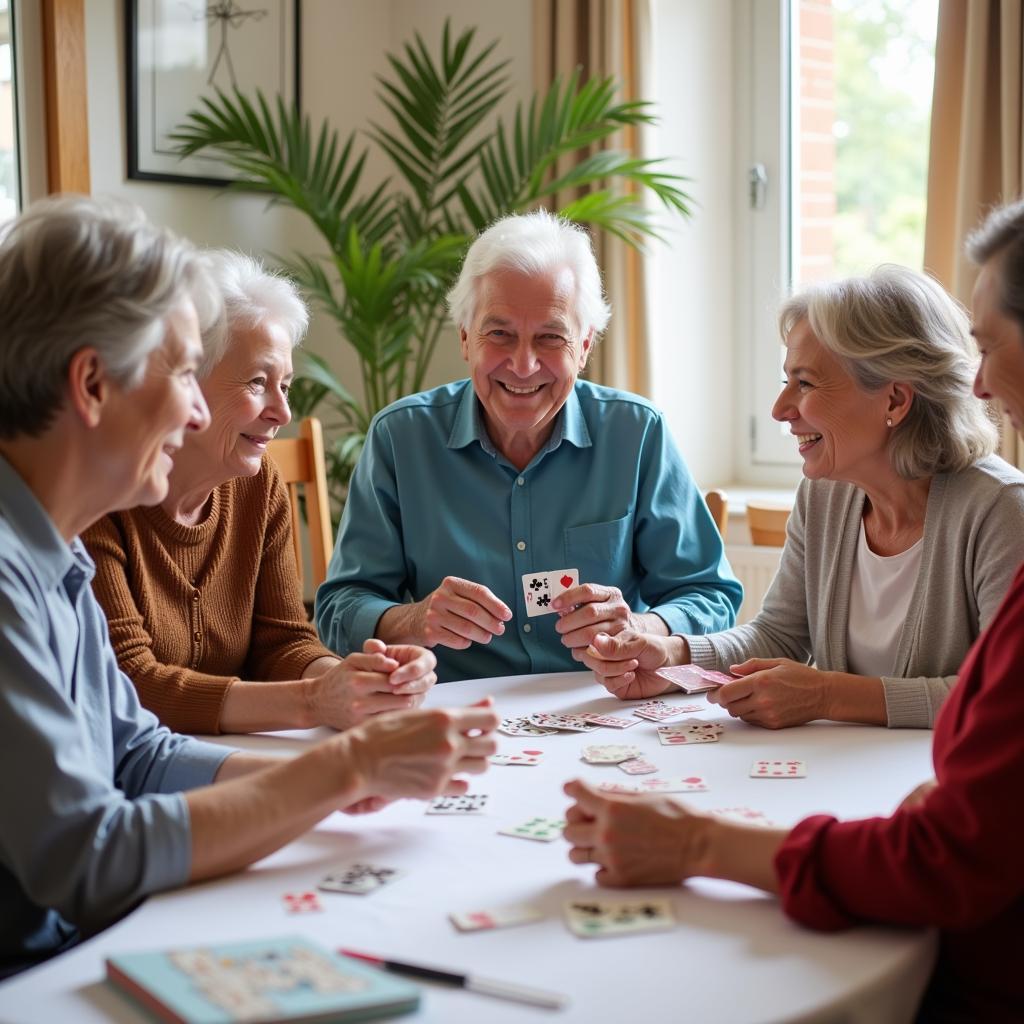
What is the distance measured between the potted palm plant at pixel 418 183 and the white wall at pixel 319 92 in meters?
0.16

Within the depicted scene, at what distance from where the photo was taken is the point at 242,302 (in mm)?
2475

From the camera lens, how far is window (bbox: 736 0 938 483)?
443cm

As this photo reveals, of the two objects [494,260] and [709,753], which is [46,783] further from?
[494,260]

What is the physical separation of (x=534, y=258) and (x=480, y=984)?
1838mm

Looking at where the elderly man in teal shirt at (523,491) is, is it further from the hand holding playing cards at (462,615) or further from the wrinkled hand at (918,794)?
the wrinkled hand at (918,794)

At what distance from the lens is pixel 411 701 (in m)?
2.17

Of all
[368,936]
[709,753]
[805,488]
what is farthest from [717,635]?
[368,936]

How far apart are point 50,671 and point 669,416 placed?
350cm

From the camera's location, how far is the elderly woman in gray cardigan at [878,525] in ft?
7.06

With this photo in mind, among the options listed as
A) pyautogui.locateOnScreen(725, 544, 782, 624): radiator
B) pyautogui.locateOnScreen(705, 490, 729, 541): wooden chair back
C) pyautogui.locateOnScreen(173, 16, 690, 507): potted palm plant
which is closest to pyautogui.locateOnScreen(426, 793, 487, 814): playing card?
pyautogui.locateOnScreen(705, 490, 729, 541): wooden chair back

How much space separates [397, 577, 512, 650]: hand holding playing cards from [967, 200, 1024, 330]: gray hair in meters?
1.07

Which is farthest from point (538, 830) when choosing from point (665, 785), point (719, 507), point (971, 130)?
point (971, 130)

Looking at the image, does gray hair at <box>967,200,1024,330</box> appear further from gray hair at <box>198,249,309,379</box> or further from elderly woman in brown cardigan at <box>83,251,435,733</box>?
gray hair at <box>198,249,309,379</box>

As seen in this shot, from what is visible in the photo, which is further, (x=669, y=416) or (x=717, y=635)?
A: (x=669, y=416)
